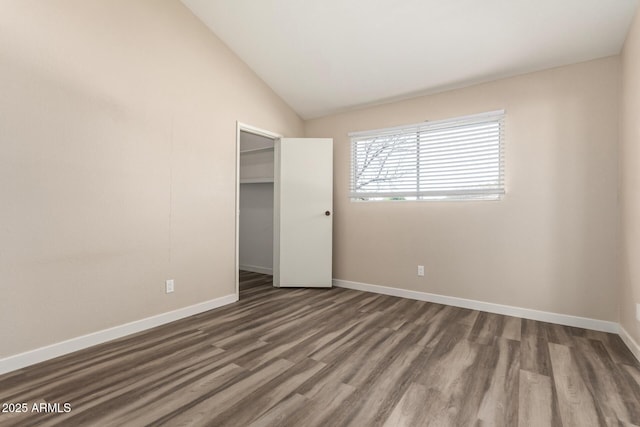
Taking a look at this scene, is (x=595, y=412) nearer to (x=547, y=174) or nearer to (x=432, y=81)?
(x=547, y=174)

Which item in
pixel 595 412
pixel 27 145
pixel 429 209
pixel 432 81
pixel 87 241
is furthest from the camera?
pixel 429 209

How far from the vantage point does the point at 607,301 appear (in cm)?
267

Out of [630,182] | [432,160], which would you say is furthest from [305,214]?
[630,182]

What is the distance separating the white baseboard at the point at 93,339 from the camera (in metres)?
1.96

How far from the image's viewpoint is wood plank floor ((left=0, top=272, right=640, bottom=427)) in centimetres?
A: 153

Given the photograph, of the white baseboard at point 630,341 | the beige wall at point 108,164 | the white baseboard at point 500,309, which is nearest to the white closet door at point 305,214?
the white baseboard at point 500,309

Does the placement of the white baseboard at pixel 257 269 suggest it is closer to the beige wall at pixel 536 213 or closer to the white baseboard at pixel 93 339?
the white baseboard at pixel 93 339

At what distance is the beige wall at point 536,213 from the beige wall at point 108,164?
2234mm

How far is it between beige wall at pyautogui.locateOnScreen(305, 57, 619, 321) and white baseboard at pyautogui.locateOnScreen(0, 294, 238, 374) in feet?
7.77

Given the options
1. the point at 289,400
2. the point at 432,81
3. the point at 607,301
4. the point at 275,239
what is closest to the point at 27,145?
the point at 289,400

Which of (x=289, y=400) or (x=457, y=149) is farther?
(x=457, y=149)

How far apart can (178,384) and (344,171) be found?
315cm

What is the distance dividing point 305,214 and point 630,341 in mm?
3269

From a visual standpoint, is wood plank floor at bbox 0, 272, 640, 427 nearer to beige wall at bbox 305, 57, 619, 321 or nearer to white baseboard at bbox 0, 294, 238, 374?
white baseboard at bbox 0, 294, 238, 374
